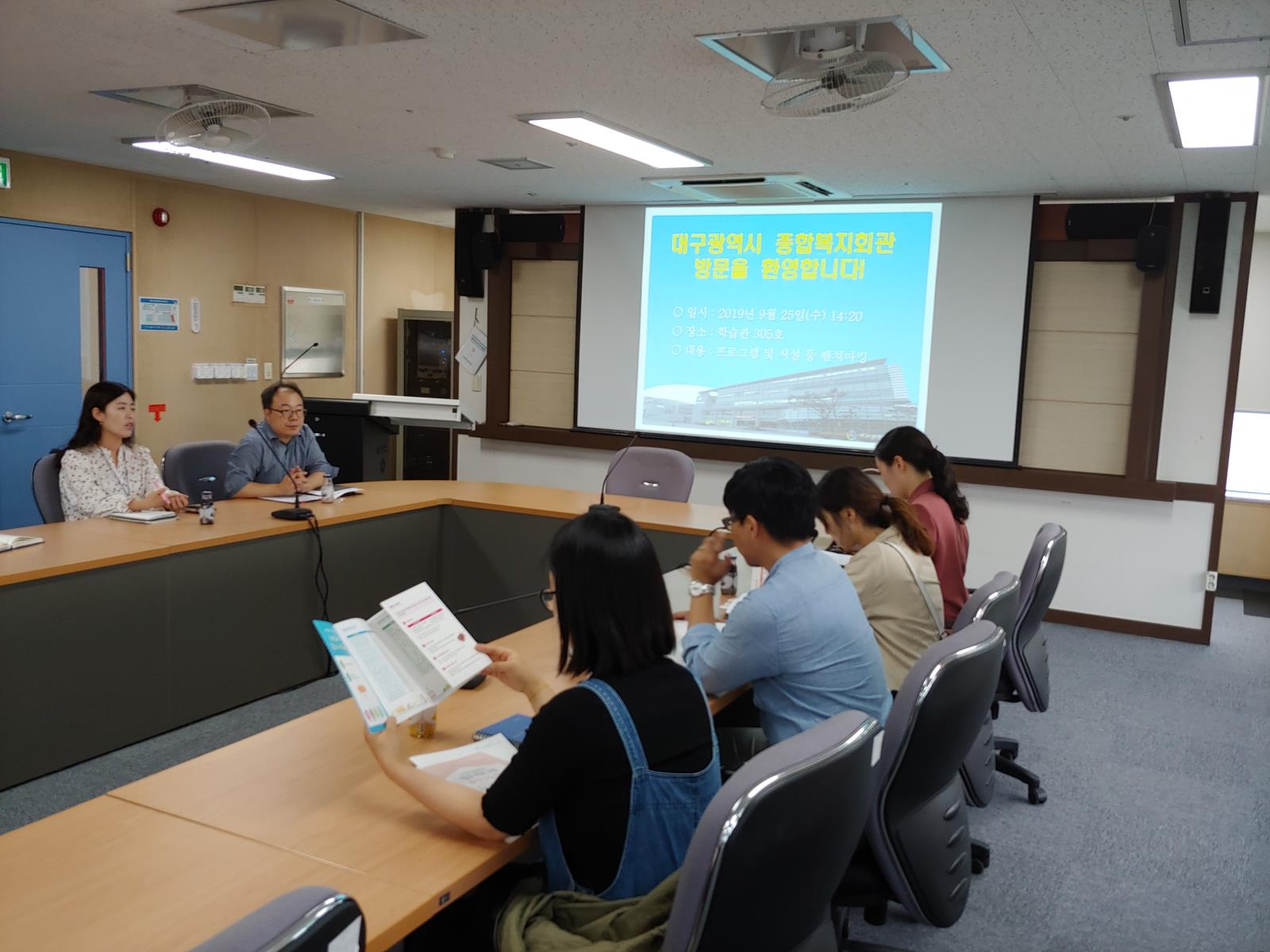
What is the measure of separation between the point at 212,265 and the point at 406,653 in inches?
224

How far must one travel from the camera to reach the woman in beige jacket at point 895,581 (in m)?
2.67

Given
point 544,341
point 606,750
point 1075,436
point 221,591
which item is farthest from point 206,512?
point 1075,436

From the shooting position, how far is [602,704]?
155 centimetres

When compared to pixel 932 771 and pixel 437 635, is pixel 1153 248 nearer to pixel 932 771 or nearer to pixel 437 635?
pixel 932 771

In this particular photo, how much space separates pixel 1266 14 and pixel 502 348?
5.43 metres

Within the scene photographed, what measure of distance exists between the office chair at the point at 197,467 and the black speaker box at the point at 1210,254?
499cm

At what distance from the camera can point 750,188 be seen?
18.7ft

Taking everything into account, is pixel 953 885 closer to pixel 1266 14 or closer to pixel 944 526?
pixel 944 526

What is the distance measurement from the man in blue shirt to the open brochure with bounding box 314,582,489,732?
55 centimetres

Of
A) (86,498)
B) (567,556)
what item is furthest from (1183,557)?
(86,498)

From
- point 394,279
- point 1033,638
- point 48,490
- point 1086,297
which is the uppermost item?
point 394,279

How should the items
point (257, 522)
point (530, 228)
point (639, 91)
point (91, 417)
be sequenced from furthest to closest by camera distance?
point (530, 228) < point (91, 417) < point (257, 522) < point (639, 91)

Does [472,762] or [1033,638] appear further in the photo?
[1033,638]

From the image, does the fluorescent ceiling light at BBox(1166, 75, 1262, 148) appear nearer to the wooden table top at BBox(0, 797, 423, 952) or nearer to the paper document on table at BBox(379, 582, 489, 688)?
the paper document on table at BBox(379, 582, 489, 688)
